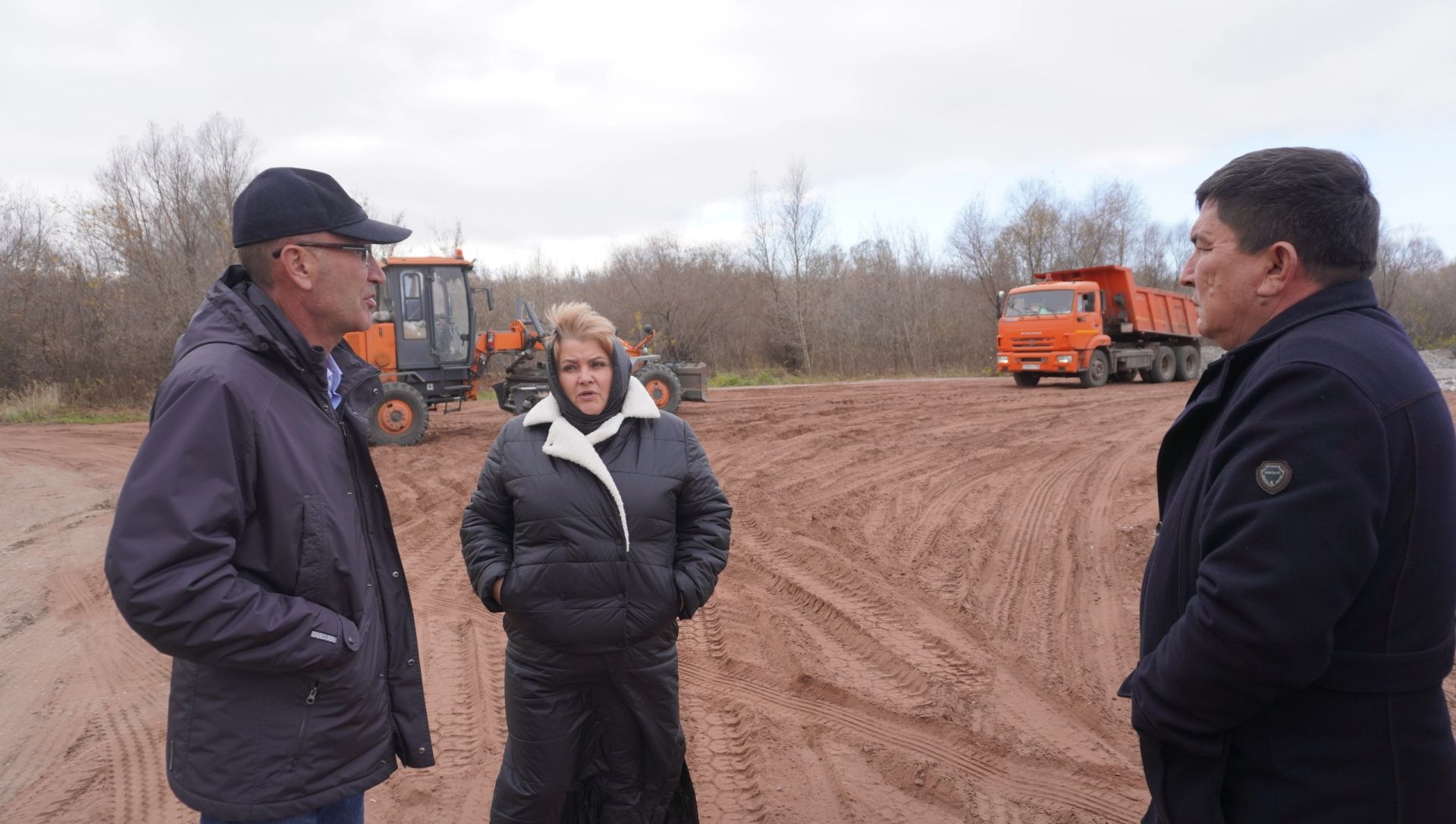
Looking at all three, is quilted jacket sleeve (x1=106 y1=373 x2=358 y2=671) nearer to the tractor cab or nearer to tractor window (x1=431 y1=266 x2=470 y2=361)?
the tractor cab

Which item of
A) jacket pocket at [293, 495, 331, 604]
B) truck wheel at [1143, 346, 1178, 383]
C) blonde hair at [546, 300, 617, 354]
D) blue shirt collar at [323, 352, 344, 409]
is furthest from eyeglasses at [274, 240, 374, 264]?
truck wheel at [1143, 346, 1178, 383]

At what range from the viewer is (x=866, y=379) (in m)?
26.5

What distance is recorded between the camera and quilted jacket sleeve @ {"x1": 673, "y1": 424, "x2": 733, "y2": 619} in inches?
107

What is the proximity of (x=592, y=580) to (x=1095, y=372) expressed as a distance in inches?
761

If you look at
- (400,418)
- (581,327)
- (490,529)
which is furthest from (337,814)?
(400,418)

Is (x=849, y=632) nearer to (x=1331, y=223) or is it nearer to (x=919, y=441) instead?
(x=1331, y=223)

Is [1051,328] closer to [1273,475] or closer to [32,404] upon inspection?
[1273,475]

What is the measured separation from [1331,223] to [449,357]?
1292 centimetres

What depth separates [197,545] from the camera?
1.55 m

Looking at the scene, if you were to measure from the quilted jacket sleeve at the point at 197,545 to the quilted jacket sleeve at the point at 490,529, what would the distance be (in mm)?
1001

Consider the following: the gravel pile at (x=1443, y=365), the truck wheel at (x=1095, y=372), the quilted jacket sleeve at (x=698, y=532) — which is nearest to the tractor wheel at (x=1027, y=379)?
the truck wheel at (x=1095, y=372)

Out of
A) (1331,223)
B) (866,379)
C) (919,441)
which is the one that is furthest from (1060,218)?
(1331,223)

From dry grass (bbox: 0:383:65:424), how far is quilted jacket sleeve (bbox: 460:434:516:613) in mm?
19721

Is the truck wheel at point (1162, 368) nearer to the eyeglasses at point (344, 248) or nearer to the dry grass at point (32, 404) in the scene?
the eyeglasses at point (344, 248)
